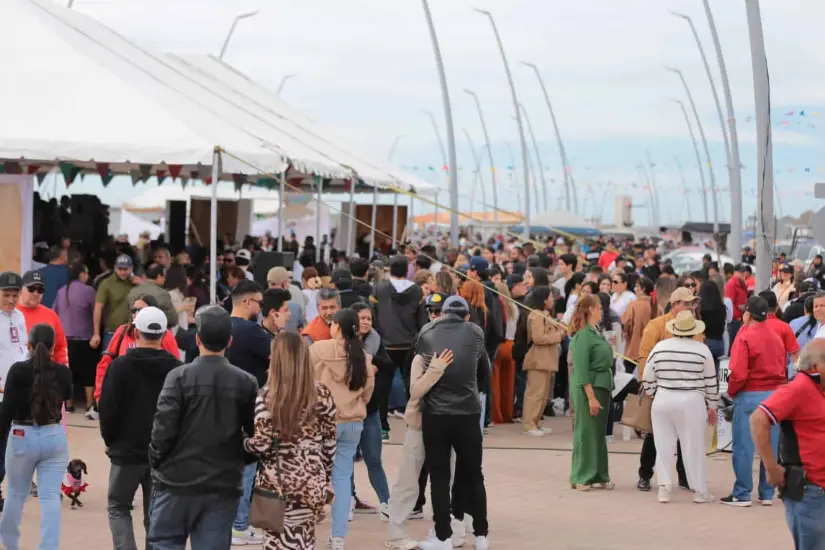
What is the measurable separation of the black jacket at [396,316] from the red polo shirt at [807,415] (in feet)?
23.3

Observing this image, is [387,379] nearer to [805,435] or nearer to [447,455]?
[447,455]

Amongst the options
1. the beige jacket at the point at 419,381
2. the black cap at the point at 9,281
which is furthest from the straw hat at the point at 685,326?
the black cap at the point at 9,281

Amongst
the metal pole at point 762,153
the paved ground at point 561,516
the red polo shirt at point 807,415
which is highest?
the metal pole at point 762,153

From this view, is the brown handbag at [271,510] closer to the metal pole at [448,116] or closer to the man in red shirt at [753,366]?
the man in red shirt at [753,366]

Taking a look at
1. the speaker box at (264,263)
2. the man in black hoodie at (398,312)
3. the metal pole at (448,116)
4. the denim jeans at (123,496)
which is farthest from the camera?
the metal pole at (448,116)

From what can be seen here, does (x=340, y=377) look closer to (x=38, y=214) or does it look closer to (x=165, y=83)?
(x=165, y=83)

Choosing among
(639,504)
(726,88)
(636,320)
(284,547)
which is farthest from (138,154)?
(726,88)

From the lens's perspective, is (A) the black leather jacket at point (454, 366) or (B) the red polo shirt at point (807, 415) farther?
(A) the black leather jacket at point (454, 366)

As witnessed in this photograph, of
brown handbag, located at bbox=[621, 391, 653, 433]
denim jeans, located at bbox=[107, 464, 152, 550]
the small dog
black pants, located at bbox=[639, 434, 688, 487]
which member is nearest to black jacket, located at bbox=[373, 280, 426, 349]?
brown handbag, located at bbox=[621, 391, 653, 433]

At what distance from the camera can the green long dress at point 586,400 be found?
11.4 m

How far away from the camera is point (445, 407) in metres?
8.88

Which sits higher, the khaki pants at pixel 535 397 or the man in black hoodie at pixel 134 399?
the man in black hoodie at pixel 134 399

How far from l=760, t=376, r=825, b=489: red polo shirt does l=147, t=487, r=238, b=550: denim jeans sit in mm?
2797

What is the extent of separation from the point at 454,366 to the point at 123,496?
2490 mm
